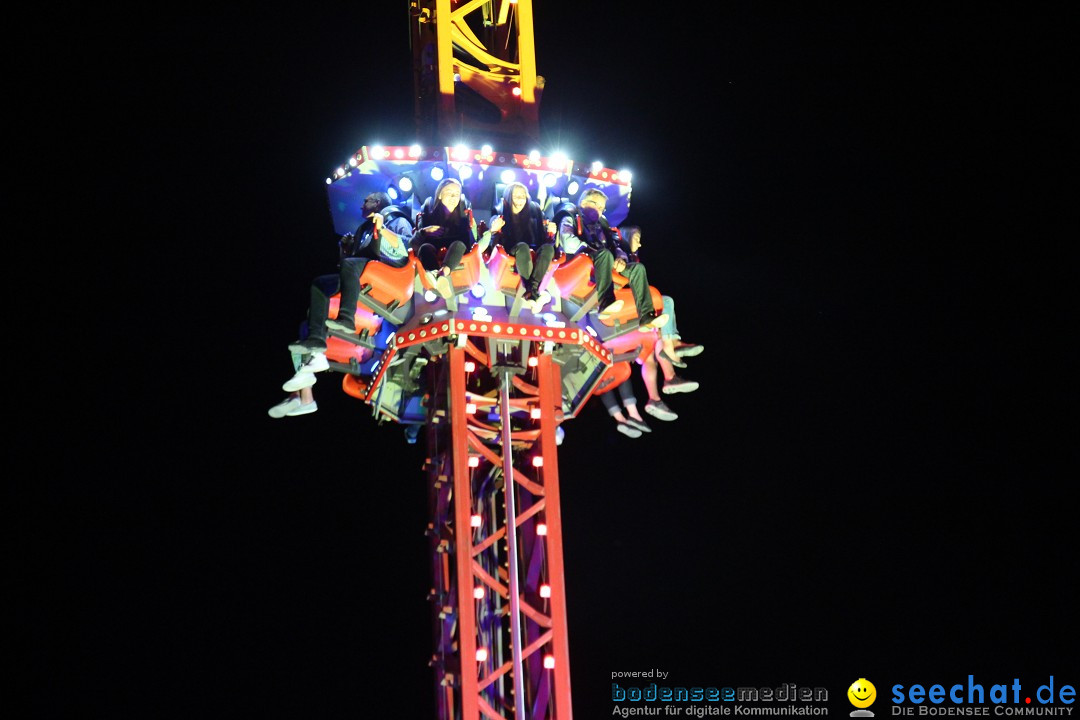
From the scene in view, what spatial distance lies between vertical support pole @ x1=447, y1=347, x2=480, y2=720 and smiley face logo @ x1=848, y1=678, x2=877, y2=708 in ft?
15.6

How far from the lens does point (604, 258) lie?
1234cm

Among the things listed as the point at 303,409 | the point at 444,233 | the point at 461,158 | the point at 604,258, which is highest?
the point at 461,158

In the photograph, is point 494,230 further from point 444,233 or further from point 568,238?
point 568,238

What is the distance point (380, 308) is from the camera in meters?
12.0

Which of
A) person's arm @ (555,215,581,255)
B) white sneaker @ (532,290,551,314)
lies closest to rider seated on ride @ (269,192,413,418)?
white sneaker @ (532,290,551,314)

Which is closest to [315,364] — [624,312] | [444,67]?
[624,312]

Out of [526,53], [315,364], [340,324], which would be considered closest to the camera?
[340,324]

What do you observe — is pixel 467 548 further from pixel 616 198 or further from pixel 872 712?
pixel 872 712

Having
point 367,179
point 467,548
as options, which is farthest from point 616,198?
point 467,548

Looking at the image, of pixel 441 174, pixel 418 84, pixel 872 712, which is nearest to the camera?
pixel 441 174

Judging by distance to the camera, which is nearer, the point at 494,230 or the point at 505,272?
the point at 505,272

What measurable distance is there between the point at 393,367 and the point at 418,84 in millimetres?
2689

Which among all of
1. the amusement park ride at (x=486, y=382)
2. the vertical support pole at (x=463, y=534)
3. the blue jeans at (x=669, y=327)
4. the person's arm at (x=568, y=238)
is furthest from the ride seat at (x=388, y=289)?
the blue jeans at (x=669, y=327)

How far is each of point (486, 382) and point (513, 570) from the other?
1826 mm
